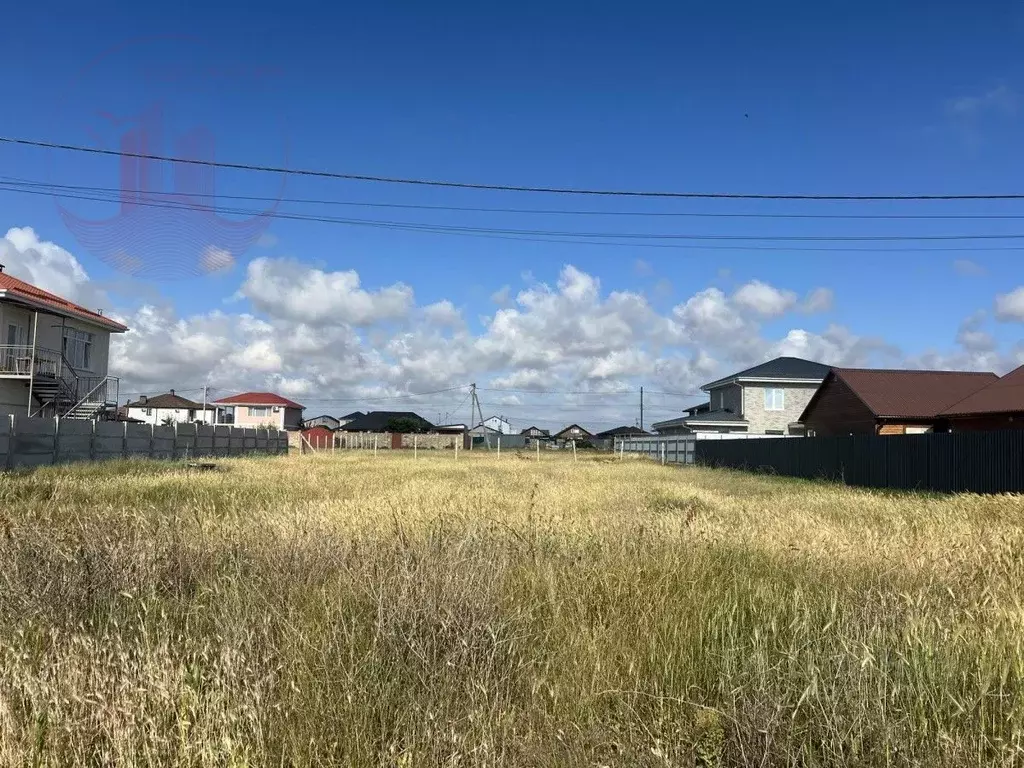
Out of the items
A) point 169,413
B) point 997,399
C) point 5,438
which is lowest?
point 5,438

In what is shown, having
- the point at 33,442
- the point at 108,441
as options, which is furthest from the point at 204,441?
the point at 33,442

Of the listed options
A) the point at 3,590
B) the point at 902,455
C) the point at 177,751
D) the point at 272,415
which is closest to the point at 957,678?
the point at 177,751

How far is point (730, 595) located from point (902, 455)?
63.6 feet

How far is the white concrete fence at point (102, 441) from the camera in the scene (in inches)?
816

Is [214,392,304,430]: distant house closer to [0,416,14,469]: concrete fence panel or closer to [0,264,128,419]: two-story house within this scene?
[0,264,128,419]: two-story house

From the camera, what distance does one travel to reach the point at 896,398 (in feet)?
105

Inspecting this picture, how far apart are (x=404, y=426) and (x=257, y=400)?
766 inches

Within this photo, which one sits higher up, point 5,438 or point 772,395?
point 772,395

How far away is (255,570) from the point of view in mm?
4891

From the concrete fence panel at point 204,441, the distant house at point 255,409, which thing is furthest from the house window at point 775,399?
the distant house at point 255,409

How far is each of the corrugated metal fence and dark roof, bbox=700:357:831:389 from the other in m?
19.1

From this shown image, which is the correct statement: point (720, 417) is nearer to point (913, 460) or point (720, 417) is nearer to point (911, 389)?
point (911, 389)

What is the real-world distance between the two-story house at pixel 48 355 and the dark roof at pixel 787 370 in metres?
37.5

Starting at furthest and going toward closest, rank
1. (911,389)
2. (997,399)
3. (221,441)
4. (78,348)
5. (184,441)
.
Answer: (221,441)
(911,389)
(78,348)
(184,441)
(997,399)
